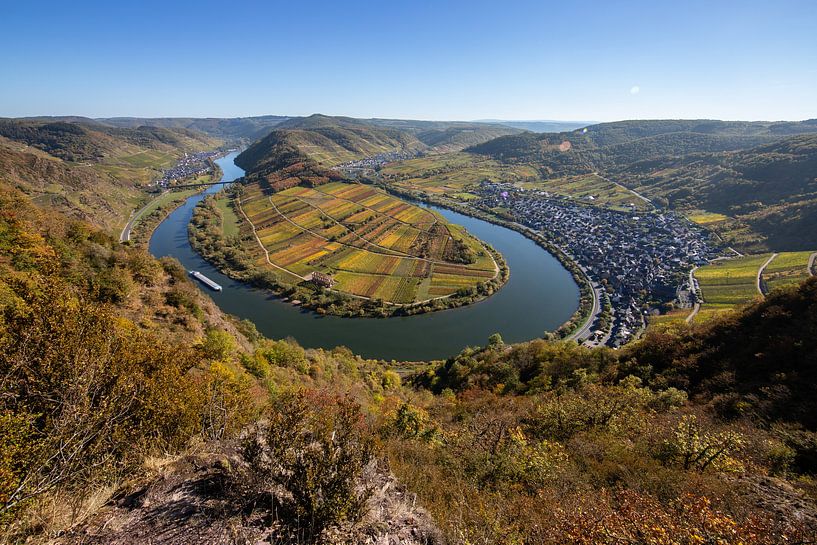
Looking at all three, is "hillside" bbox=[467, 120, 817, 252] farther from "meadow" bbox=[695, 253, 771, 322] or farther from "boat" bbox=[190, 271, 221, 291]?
"boat" bbox=[190, 271, 221, 291]

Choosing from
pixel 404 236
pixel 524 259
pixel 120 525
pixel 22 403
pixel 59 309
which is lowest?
pixel 524 259

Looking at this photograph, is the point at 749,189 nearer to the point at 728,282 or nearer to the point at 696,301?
the point at 728,282

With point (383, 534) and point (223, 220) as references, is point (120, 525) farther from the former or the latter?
point (223, 220)

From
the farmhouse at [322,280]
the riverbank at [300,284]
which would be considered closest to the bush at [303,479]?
the riverbank at [300,284]

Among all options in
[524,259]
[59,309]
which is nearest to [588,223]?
[524,259]

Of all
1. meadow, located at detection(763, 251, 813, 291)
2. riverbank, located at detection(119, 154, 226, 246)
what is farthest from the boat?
meadow, located at detection(763, 251, 813, 291)

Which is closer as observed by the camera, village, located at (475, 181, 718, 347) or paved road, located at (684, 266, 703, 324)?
paved road, located at (684, 266, 703, 324)
